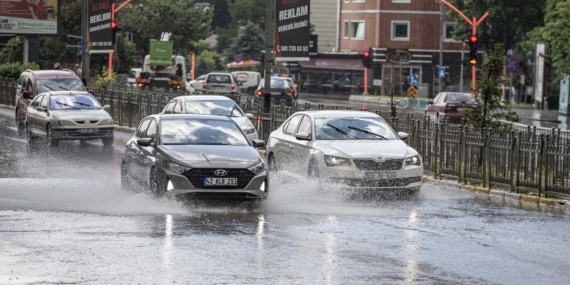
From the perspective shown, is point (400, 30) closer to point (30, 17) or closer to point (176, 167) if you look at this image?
point (30, 17)

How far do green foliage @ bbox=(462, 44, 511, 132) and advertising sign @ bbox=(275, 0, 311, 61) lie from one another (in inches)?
280

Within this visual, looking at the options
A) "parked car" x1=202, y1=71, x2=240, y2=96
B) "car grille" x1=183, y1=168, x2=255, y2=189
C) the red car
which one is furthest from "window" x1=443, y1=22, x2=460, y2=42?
"car grille" x1=183, y1=168, x2=255, y2=189

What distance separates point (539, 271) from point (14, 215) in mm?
7284

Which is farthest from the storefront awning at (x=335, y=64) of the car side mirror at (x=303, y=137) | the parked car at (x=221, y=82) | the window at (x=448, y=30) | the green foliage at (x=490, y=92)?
the car side mirror at (x=303, y=137)

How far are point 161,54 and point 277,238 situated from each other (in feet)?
214

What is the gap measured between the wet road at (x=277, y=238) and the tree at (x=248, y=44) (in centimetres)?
9487

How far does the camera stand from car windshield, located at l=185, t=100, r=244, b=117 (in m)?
31.9

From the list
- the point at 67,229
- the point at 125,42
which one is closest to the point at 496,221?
the point at 67,229

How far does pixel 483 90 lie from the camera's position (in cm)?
2678

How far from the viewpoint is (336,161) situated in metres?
21.3

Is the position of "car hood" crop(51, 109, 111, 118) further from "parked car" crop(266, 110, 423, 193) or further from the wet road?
"parked car" crop(266, 110, 423, 193)

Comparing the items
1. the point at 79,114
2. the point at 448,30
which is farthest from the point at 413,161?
the point at 448,30

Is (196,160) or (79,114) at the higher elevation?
(196,160)

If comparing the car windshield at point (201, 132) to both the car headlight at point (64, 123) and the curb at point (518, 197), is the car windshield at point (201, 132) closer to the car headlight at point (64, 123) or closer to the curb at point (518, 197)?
the curb at point (518, 197)
